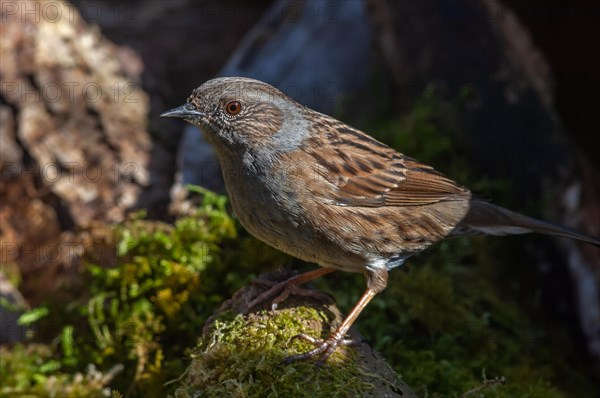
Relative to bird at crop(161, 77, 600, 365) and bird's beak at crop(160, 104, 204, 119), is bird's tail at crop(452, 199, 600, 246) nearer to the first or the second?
bird at crop(161, 77, 600, 365)

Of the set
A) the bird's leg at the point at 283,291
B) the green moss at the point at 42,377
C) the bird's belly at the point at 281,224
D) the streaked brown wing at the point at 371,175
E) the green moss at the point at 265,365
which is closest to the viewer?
the green moss at the point at 265,365

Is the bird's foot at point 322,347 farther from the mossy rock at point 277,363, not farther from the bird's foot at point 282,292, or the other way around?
the bird's foot at point 282,292

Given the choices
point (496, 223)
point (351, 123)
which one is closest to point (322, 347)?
point (496, 223)

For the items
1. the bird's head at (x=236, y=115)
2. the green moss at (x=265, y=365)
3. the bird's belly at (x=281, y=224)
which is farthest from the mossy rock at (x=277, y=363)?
the bird's head at (x=236, y=115)

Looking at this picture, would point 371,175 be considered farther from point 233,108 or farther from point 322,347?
point 322,347

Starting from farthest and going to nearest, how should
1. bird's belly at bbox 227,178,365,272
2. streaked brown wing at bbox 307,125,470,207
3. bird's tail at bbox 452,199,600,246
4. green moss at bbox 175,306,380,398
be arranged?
bird's tail at bbox 452,199,600,246, streaked brown wing at bbox 307,125,470,207, bird's belly at bbox 227,178,365,272, green moss at bbox 175,306,380,398

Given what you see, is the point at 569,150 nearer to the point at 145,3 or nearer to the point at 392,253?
the point at 392,253

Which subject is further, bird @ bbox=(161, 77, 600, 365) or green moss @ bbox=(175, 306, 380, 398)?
bird @ bbox=(161, 77, 600, 365)

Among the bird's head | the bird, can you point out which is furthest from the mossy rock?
the bird's head
